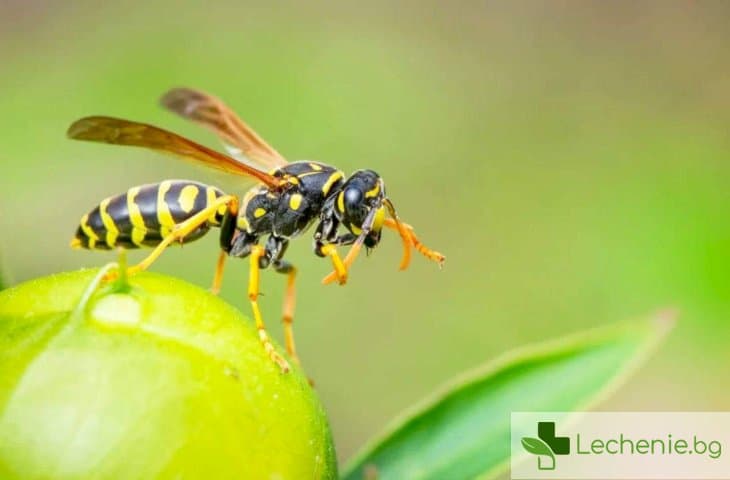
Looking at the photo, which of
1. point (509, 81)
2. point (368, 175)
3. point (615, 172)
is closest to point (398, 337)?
point (615, 172)

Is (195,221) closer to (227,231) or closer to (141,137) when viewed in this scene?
(227,231)

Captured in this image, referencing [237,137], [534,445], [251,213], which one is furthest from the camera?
[237,137]

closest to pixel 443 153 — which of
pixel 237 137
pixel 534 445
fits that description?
pixel 237 137

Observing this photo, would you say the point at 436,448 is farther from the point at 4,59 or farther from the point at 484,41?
the point at 484,41

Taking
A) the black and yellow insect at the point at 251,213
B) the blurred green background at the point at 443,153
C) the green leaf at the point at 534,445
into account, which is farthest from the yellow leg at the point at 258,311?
the blurred green background at the point at 443,153

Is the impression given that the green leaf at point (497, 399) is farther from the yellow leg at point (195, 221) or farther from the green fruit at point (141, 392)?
the yellow leg at point (195, 221)

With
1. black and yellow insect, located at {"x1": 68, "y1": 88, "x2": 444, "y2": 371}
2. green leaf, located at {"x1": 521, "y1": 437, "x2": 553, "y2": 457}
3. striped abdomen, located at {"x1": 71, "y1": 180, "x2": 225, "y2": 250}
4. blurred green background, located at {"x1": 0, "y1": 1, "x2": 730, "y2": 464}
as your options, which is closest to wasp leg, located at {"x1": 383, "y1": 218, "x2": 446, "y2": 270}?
black and yellow insect, located at {"x1": 68, "y1": 88, "x2": 444, "y2": 371}
